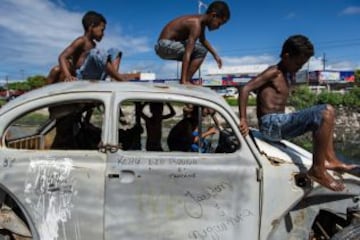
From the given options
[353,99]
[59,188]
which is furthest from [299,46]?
[353,99]

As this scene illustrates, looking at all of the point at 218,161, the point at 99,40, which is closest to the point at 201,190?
the point at 218,161

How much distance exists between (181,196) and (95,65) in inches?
88.4

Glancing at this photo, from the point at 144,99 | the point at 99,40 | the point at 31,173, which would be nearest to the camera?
the point at 31,173

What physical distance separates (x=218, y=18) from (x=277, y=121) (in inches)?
64.0

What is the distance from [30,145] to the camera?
15.2 feet

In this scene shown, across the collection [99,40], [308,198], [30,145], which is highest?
[99,40]

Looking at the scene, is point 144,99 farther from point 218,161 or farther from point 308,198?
point 308,198

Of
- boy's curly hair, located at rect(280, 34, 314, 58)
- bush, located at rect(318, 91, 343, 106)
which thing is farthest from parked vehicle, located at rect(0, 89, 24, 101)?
bush, located at rect(318, 91, 343, 106)

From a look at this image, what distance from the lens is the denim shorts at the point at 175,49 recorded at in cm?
552

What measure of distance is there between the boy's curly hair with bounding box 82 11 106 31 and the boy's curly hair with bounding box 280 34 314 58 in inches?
90.4

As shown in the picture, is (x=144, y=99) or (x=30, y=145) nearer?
(x=144, y=99)

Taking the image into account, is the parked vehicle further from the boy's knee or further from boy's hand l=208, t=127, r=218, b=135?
the boy's knee

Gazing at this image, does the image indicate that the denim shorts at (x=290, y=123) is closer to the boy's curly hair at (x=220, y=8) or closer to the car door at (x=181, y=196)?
the car door at (x=181, y=196)

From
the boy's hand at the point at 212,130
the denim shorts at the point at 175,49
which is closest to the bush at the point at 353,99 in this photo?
the denim shorts at the point at 175,49
